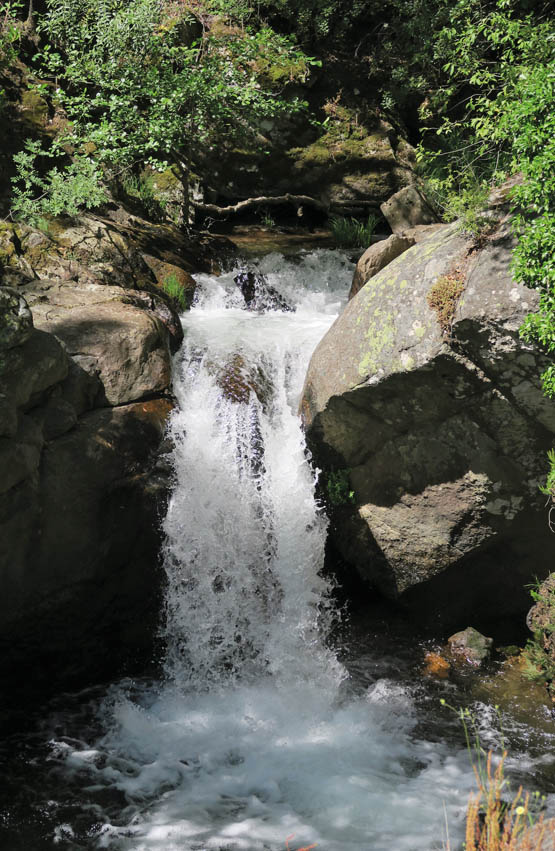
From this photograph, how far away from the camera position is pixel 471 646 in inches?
241

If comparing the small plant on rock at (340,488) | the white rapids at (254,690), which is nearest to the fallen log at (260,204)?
the white rapids at (254,690)

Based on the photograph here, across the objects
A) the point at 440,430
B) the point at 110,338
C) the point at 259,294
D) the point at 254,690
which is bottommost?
the point at 254,690

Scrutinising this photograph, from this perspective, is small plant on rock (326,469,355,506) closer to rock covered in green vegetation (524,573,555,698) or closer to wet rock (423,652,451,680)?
wet rock (423,652,451,680)

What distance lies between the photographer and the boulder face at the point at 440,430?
527 cm

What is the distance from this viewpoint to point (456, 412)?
5812mm

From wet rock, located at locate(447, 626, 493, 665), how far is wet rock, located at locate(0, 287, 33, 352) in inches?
186

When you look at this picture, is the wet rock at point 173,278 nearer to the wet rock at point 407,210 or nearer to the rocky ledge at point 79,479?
the rocky ledge at point 79,479

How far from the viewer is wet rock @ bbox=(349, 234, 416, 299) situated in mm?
7242

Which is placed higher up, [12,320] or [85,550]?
[12,320]

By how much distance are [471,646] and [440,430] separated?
203cm

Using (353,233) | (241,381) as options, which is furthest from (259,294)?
(241,381)

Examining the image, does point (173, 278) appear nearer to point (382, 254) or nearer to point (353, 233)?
point (382, 254)

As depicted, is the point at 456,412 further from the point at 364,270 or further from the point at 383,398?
the point at 364,270

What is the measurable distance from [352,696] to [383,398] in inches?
104
